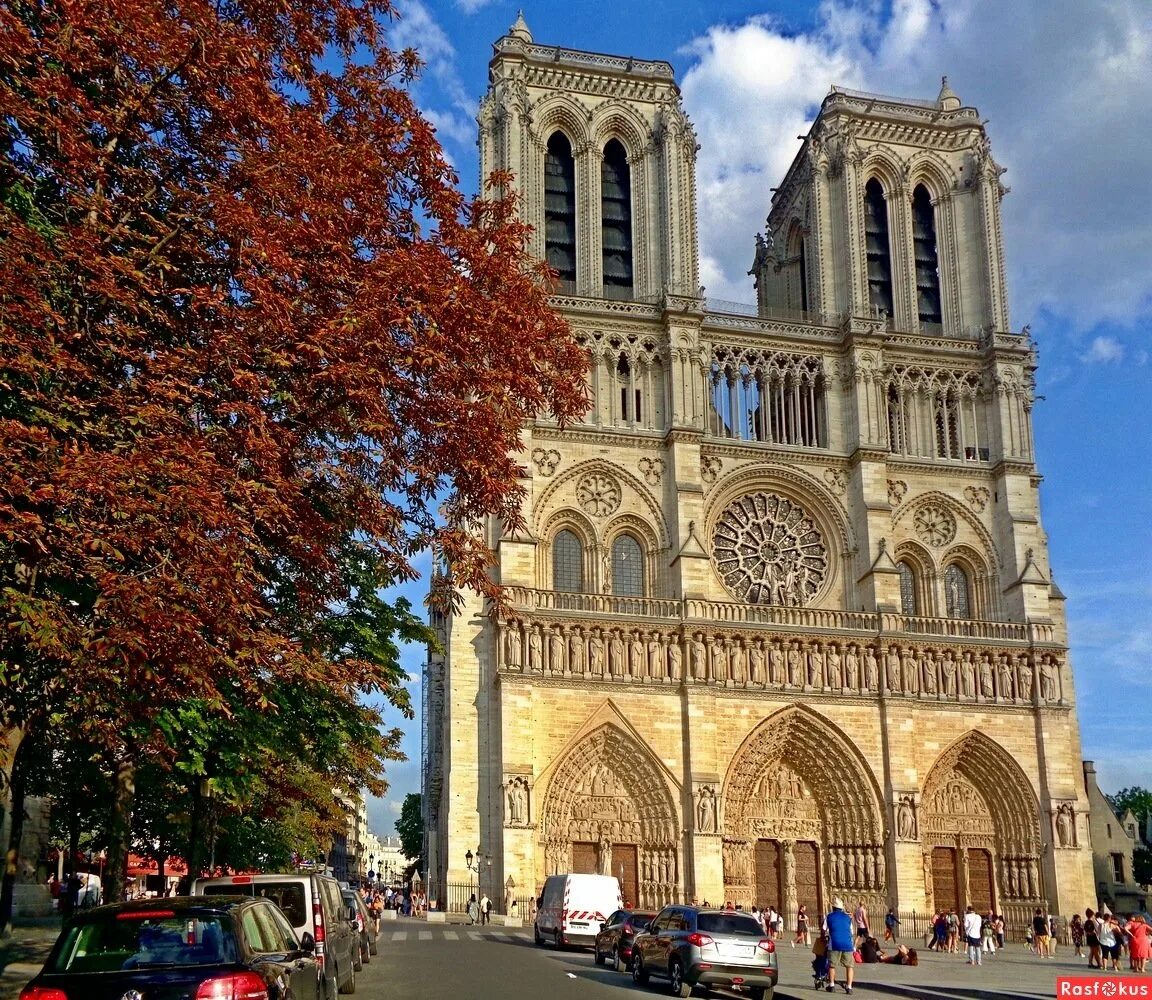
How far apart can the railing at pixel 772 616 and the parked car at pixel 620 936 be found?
14252 millimetres

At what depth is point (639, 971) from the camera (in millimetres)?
20516

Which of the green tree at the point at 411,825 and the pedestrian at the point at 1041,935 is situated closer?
the pedestrian at the point at 1041,935

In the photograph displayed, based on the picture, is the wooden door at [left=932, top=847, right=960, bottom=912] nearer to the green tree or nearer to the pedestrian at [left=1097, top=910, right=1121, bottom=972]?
the pedestrian at [left=1097, top=910, right=1121, bottom=972]

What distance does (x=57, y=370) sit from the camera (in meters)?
9.47

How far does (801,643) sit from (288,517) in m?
32.2

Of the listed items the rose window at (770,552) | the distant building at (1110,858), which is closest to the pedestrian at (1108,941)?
the rose window at (770,552)

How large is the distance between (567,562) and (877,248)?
1759 centimetres

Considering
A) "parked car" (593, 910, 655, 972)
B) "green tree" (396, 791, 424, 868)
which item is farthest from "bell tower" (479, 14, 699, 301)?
"green tree" (396, 791, 424, 868)

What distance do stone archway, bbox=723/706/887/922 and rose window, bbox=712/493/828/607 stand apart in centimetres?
456

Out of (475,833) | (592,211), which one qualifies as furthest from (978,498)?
(475,833)

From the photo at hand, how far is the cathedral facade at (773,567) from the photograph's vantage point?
39188 mm

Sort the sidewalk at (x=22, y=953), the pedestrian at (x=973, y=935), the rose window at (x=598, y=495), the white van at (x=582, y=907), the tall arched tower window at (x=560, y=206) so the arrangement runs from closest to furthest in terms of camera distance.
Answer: the sidewalk at (x=22, y=953) → the pedestrian at (x=973, y=935) → the white van at (x=582, y=907) → the rose window at (x=598, y=495) → the tall arched tower window at (x=560, y=206)

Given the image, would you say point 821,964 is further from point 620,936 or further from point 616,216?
point 616,216

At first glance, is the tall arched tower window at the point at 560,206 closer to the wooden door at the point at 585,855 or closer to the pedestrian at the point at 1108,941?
the wooden door at the point at 585,855
